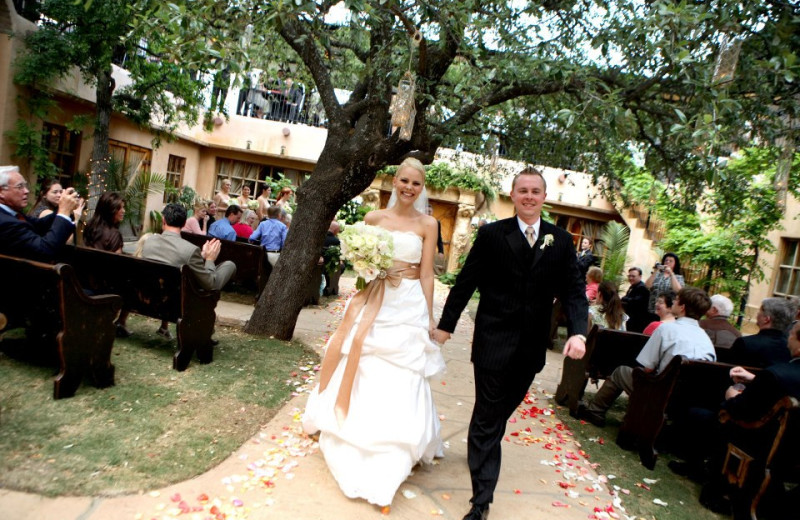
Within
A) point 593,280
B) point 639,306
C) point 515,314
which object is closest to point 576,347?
point 515,314

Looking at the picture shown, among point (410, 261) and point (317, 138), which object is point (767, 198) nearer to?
point (410, 261)

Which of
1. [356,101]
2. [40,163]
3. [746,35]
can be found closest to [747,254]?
[746,35]

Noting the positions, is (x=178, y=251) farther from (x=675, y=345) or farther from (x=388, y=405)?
(x=675, y=345)

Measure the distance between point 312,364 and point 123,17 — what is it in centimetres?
739

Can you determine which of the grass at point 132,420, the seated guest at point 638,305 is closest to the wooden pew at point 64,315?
the grass at point 132,420

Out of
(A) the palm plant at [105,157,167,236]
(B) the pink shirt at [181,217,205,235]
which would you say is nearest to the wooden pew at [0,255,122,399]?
(B) the pink shirt at [181,217,205,235]

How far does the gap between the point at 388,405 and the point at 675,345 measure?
123 inches

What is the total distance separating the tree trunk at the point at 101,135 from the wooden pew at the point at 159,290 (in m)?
6.40

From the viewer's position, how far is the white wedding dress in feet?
12.5

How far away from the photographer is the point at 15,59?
10.1m

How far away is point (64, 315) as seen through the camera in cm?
440

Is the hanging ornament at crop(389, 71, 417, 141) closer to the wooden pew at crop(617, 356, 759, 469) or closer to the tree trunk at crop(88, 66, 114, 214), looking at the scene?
the wooden pew at crop(617, 356, 759, 469)

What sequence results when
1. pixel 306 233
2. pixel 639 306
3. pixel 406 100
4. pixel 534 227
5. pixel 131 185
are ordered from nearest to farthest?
1. pixel 534 227
2. pixel 406 100
3. pixel 306 233
4. pixel 639 306
5. pixel 131 185

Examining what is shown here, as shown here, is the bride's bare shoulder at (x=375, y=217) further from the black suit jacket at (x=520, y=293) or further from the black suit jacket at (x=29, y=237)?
the black suit jacket at (x=29, y=237)
